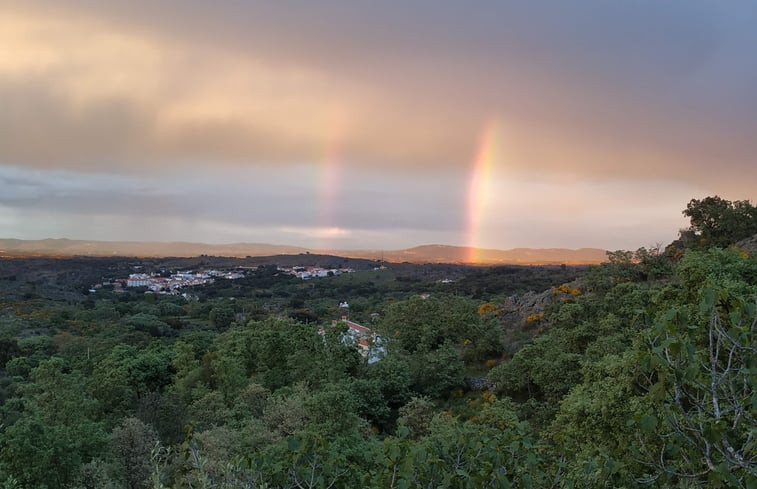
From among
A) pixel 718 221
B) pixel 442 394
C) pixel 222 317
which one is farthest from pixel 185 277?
pixel 718 221

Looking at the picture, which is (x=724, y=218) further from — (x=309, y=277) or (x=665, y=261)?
(x=309, y=277)

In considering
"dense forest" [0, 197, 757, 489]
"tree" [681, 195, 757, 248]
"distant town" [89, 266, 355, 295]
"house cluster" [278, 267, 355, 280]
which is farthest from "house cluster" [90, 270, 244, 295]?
"tree" [681, 195, 757, 248]

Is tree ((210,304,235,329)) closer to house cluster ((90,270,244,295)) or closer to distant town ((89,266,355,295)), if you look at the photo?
distant town ((89,266,355,295))

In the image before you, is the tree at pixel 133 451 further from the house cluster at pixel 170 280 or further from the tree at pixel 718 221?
the house cluster at pixel 170 280

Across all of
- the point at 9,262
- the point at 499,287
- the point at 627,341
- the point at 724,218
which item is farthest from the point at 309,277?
the point at 627,341

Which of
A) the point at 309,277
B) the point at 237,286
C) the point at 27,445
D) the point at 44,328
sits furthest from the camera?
the point at 309,277

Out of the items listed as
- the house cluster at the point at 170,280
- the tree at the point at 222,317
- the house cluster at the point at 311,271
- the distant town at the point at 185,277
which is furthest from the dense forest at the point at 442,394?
the house cluster at the point at 311,271

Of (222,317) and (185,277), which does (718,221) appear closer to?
(222,317)
